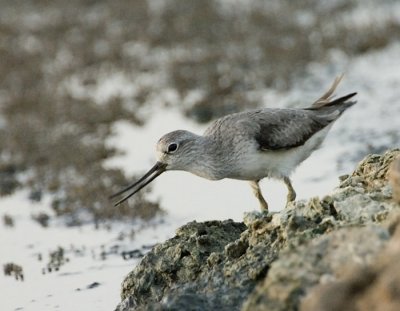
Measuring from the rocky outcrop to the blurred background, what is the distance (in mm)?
1332

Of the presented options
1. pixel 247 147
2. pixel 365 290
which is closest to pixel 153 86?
pixel 247 147

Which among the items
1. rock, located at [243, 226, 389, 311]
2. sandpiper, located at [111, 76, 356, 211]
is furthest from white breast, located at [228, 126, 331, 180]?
rock, located at [243, 226, 389, 311]

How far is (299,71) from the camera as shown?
16.4 meters

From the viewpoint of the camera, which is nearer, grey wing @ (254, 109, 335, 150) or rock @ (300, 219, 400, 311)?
rock @ (300, 219, 400, 311)

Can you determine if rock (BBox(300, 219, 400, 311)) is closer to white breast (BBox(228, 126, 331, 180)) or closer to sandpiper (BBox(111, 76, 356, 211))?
sandpiper (BBox(111, 76, 356, 211))

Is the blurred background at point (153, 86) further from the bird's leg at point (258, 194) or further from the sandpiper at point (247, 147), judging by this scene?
the sandpiper at point (247, 147)

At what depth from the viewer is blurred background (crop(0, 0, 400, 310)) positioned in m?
11.2

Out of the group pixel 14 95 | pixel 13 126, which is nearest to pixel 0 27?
pixel 14 95

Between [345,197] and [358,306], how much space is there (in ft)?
7.46

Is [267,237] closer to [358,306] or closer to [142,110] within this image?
[358,306]

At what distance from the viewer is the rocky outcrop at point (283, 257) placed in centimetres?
472

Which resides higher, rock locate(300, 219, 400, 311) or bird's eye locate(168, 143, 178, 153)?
bird's eye locate(168, 143, 178, 153)

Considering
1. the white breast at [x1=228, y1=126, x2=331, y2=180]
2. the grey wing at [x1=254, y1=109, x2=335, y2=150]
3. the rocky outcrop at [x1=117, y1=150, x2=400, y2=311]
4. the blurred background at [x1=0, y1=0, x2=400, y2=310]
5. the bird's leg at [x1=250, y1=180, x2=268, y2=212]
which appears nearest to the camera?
the rocky outcrop at [x1=117, y1=150, x2=400, y2=311]

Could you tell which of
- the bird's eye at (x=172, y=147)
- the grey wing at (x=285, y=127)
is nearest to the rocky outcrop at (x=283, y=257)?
the bird's eye at (x=172, y=147)
